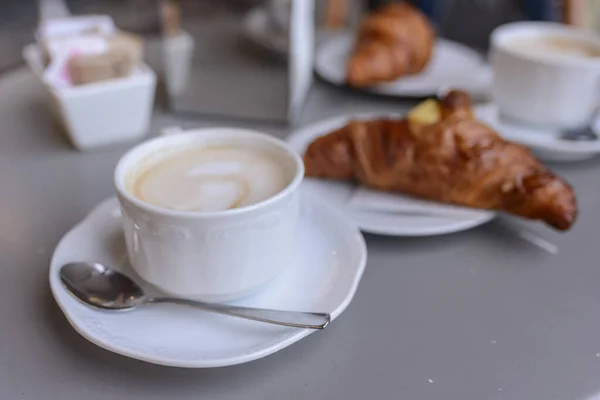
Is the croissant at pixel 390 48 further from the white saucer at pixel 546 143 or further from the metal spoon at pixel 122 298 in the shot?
the metal spoon at pixel 122 298

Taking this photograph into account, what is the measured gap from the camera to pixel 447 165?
0.67 metres

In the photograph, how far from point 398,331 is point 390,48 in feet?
2.08

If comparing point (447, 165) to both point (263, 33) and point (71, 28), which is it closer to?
point (263, 33)

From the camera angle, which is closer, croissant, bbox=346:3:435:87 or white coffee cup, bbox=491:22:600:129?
white coffee cup, bbox=491:22:600:129

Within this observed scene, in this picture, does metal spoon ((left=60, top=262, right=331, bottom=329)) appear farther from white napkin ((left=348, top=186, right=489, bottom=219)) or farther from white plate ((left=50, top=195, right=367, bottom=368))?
white napkin ((left=348, top=186, right=489, bottom=219))

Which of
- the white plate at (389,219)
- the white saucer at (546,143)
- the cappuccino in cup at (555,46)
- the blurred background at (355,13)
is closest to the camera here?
the white plate at (389,219)

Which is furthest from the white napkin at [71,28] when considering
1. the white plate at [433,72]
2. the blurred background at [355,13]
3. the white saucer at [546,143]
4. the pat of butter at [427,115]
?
the white saucer at [546,143]

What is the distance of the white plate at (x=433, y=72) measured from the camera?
100 centimetres

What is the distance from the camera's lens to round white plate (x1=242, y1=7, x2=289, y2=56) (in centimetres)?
89

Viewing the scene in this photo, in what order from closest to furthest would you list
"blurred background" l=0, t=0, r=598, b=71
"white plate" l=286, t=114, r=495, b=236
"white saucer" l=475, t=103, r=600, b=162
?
1. "white plate" l=286, t=114, r=495, b=236
2. "white saucer" l=475, t=103, r=600, b=162
3. "blurred background" l=0, t=0, r=598, b=71

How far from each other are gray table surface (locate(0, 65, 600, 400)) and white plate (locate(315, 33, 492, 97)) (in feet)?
1.15

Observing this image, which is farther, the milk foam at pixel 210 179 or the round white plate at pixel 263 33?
the round white plate at pixel 263 33

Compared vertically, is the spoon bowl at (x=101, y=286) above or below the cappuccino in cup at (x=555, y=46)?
below

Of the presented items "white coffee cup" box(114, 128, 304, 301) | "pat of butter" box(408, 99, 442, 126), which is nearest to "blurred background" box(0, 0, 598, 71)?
"pat of butter" box(408, 99, 442, 126)
